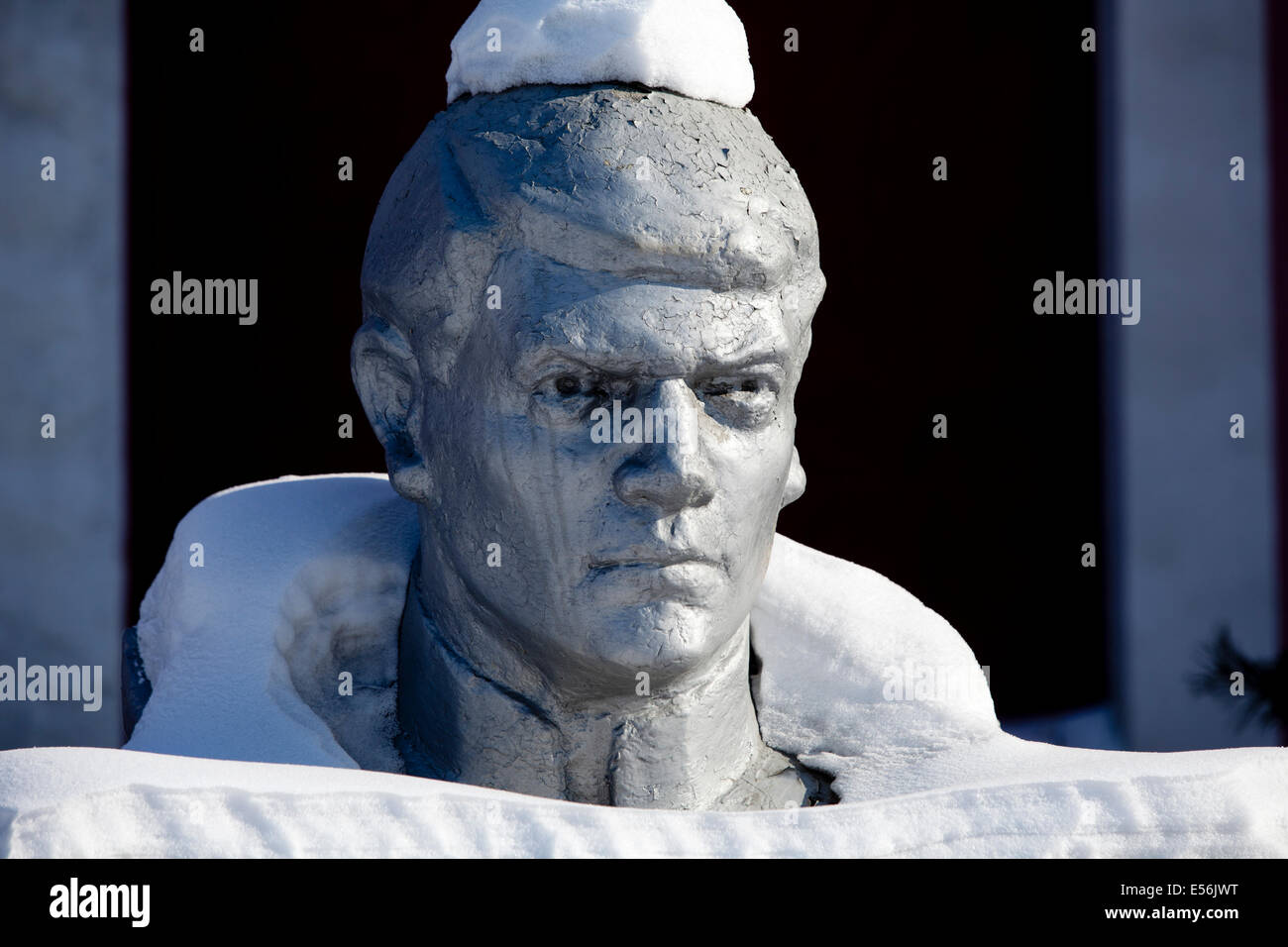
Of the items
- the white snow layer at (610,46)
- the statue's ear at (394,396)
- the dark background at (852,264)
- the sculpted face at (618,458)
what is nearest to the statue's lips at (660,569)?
the sculpted face at (618,458)

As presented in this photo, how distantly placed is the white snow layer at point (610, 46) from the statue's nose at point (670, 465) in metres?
0.47

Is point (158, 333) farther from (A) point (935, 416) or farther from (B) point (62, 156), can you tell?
(A) point (935, 416)

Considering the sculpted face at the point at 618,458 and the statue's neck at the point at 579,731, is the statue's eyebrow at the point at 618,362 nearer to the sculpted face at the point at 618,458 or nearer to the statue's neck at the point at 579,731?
the sculpted face at the point at 618,458

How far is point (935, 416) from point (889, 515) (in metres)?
0.28

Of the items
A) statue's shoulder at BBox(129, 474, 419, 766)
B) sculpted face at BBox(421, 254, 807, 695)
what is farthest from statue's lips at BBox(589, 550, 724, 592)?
statue's shoulder at BBox(129, 474, 419, 766)

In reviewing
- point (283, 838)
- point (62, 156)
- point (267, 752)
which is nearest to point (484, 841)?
point (283, 838)

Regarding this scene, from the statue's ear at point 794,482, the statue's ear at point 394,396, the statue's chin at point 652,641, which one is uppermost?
the statue's ear at point 394,396

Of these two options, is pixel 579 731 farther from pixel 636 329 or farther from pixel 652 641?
pixel 636 329

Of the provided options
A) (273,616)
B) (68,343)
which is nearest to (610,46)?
(273,616)

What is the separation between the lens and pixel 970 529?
5531 mm

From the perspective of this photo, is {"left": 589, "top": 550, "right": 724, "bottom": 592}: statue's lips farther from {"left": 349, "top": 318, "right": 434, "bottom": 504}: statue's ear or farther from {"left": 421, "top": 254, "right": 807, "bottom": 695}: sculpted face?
{"left": 349, "top": 318, "right": 434, "bottom": 504}: statue's ear

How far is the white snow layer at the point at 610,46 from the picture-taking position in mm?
3025

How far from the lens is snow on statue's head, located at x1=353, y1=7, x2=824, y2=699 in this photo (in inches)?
114

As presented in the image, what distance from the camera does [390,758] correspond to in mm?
3318
